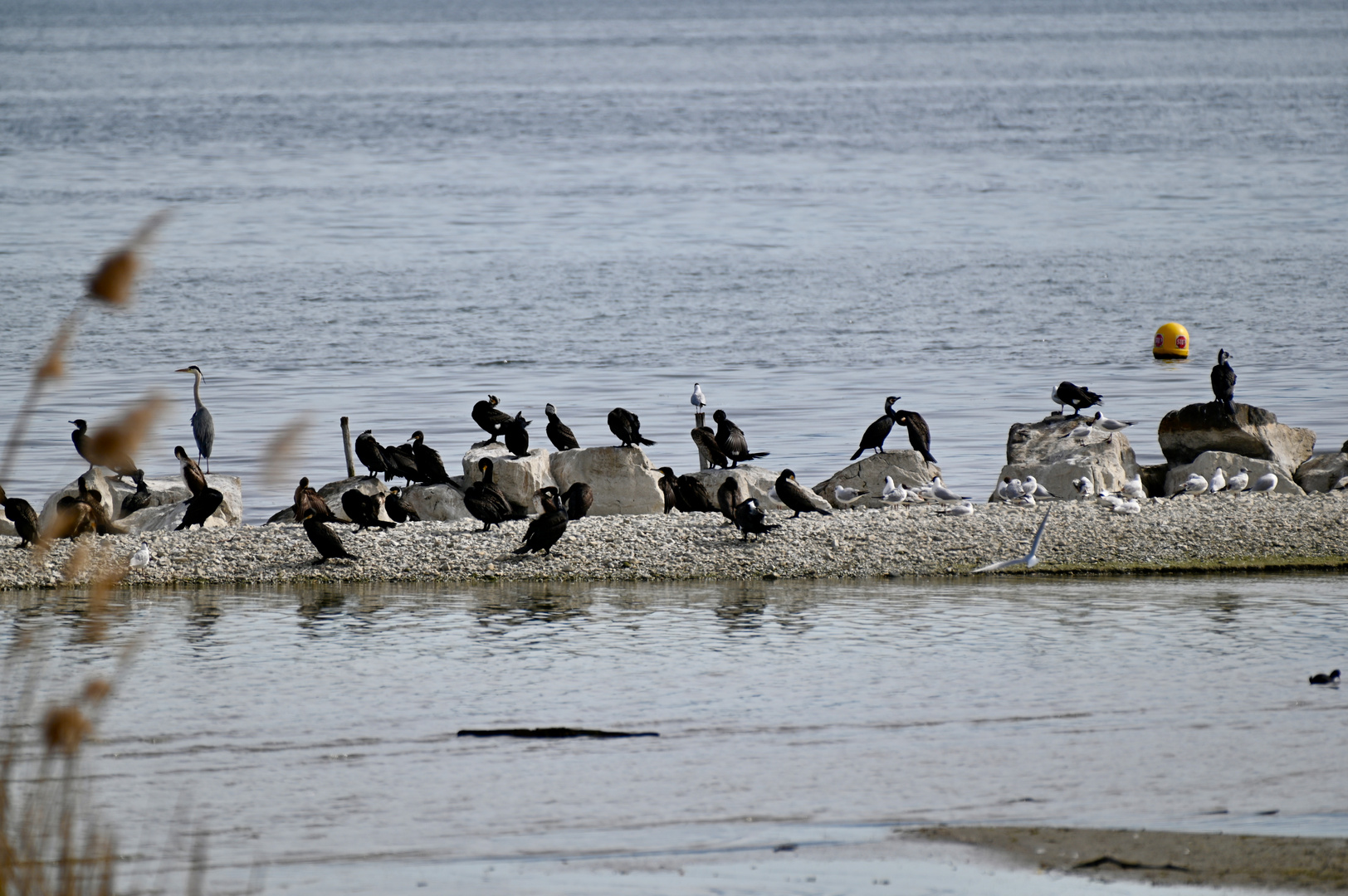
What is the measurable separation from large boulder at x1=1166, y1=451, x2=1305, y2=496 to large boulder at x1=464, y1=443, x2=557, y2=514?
644 centimetres

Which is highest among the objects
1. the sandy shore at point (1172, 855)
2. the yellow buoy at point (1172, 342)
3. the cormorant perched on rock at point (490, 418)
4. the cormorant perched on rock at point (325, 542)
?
the yellow buoy at point (1172, 342)

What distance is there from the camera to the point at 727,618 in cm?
1417

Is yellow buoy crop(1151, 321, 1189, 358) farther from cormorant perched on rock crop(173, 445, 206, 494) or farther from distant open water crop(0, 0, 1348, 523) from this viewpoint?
cormorant perched on rock crop(173, 445, 206, 494)

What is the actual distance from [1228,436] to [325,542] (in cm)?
951

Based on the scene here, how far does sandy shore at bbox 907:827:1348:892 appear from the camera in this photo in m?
8.08

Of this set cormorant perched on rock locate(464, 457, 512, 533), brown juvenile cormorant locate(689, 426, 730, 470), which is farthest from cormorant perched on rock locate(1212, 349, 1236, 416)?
cormorant perched on rock locate(464, 457, 512, 533)

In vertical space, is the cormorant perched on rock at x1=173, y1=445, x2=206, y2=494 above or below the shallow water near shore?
above

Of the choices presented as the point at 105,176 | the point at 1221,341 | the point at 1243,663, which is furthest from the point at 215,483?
the point at 105,176

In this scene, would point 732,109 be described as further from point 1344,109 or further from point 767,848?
point 767,848

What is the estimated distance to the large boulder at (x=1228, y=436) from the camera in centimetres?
1873

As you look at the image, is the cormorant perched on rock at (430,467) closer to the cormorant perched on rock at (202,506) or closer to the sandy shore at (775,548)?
the sandy shore at (775,548)

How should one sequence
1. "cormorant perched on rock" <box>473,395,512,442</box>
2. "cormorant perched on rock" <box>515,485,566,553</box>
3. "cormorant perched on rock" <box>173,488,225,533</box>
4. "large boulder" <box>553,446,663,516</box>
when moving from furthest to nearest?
"cormorant perched on rock" <box>473,395,512,442</box> → "large boulder" <box>553,446,663,516</box> → "cormorant perched on rock" <box>173,488,225,533</box> → "cormorant perched on rock" <box>515,485,566,553</box>

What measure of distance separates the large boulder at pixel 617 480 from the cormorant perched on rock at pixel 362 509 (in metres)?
2.31

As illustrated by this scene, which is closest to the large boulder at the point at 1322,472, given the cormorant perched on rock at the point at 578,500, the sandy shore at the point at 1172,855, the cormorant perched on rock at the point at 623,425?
the cormorant perched on rock at the point at 623,425
